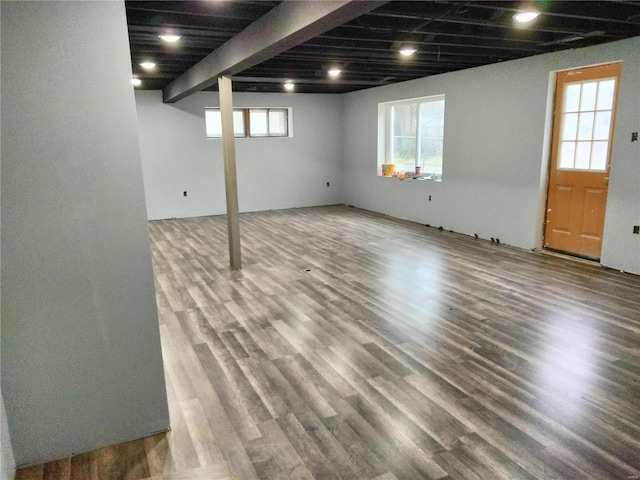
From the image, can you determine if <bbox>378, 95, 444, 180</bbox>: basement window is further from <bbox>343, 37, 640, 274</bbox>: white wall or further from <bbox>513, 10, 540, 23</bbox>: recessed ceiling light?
<bbox>513, 10, 540, 23</bbox>: recessed ceiling light

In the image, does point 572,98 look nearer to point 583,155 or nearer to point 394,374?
point 583,155

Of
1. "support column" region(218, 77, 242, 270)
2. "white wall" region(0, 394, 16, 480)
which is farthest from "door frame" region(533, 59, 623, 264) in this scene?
"white wall" region(0, 394, 16, 480)

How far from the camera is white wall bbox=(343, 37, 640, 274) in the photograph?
492cm

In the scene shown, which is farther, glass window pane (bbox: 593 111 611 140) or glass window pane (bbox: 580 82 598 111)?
glass window pane (bbox: 580 82 598 111)

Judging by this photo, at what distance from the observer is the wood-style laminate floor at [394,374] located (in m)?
2.20

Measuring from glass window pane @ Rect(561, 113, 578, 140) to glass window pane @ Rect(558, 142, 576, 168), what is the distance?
85mm

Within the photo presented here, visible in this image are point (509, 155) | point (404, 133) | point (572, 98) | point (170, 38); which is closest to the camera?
point (170, 38)

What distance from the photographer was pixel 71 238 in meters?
2.14

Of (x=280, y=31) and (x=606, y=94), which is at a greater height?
(x=280, y=31)

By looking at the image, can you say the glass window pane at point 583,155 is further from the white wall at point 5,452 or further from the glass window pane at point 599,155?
the white wall at point 5,452

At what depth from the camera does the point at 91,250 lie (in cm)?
219

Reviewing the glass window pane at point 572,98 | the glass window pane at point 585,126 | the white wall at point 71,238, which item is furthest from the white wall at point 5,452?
the glass window pane at point 572,98

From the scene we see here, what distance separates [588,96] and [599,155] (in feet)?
2.30

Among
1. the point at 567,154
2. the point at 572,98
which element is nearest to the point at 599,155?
the point at 567,154
